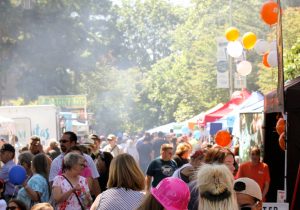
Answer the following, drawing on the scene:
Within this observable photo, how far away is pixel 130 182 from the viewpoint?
7559 mm

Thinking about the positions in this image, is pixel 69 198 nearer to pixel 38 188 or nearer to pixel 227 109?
pixel 38 188

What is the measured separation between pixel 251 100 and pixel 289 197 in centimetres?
839

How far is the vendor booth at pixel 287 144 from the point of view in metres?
10.3

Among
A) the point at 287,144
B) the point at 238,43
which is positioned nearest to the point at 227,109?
the point at 238,43

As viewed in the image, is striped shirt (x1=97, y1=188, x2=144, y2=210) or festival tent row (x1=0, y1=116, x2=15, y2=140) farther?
festival tent row (x1=0, y1=116, x2=15, y2=140)

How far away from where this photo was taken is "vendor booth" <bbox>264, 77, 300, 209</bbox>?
405 inches

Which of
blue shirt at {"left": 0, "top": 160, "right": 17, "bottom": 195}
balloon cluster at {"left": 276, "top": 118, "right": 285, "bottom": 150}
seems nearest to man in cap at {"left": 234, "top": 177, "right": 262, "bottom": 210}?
balloon cluster at {"left": 276, "top": 118, "right": 285, "bottom": 150}

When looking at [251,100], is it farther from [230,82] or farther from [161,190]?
[230,82]

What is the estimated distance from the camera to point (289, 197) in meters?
11.1

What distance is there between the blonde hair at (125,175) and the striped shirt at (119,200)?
0.18 ft

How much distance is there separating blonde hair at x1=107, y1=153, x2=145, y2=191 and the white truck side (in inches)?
850

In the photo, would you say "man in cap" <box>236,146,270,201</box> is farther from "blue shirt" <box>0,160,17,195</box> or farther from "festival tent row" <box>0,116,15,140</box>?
"festival tent row" <box>0,116,15,140</box>

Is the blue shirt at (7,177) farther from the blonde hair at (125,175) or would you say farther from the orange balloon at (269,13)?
the blonde hair at (125,175)

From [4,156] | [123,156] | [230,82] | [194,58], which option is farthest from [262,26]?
[123,156]
